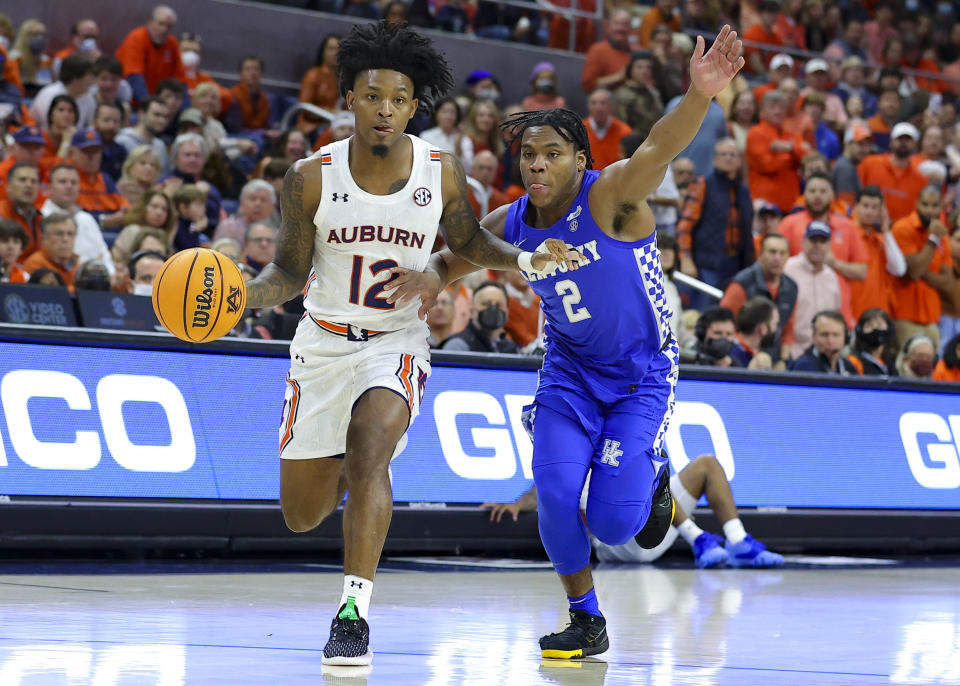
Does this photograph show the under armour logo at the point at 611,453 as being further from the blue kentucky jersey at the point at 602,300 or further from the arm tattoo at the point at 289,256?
the arm tattoo at the point at 289,256

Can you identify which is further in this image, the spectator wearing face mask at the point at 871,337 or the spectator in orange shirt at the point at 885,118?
the spectator in orange shirt at the point at 885,118

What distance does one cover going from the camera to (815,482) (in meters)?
10.6

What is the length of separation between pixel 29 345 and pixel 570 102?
1155cm

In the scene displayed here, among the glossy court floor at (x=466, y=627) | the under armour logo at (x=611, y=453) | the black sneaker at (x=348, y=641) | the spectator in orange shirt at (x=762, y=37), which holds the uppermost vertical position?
the spectator in orange shirt at (x=762, y=37)

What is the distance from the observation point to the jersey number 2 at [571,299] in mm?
5996

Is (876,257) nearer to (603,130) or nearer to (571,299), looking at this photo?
(603,130)

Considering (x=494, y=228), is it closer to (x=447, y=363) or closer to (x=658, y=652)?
(x=658, y=652)

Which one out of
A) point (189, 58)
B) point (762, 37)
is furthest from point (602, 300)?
point (762, 37)

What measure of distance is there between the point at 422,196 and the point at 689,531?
14.7ft

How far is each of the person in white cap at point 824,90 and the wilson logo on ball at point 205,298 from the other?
14213 millimetres

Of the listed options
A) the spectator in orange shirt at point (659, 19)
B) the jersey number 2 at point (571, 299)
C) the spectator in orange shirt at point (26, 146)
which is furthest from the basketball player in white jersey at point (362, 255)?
the spectator in orange shirt at point (659, 19)

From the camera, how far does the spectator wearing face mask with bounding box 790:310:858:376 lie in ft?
37.4

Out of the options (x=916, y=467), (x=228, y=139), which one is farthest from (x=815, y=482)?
(x=228, y=139)

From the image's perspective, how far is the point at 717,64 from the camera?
551cm
